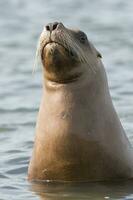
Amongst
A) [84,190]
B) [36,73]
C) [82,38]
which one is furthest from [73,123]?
[36,73]

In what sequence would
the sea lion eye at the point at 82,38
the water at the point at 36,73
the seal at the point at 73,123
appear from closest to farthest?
the seal at the point at 73,123, the water at the point at 36,73, the sea lion eye at the point at 82,38

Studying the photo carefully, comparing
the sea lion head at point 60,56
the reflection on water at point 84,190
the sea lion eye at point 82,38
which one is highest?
the sea lion eye at point 82,38

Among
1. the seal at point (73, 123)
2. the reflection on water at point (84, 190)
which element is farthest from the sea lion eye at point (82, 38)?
the reflection on water at point (84, 190)

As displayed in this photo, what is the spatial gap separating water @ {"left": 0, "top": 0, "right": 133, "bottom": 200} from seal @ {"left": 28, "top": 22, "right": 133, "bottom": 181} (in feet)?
0.48

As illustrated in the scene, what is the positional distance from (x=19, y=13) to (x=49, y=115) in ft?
34.3

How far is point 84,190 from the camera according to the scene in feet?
27.4

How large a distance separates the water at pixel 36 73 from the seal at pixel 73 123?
0.15 m

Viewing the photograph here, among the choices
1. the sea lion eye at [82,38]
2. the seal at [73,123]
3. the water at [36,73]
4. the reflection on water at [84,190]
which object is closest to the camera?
the reflection on water at [84,190]

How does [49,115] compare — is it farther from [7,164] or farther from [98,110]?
[7,164]

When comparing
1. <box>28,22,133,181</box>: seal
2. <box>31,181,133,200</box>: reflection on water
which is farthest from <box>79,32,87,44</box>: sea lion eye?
<box>31,181,133,200</box>: reflection on water

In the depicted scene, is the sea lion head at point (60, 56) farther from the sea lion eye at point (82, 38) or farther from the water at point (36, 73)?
the water at point (36, 73)

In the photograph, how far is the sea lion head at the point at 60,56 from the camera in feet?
27.1

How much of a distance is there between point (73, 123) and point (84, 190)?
583 mm

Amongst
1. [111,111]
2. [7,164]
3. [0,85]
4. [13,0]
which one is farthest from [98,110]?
[13,0]
